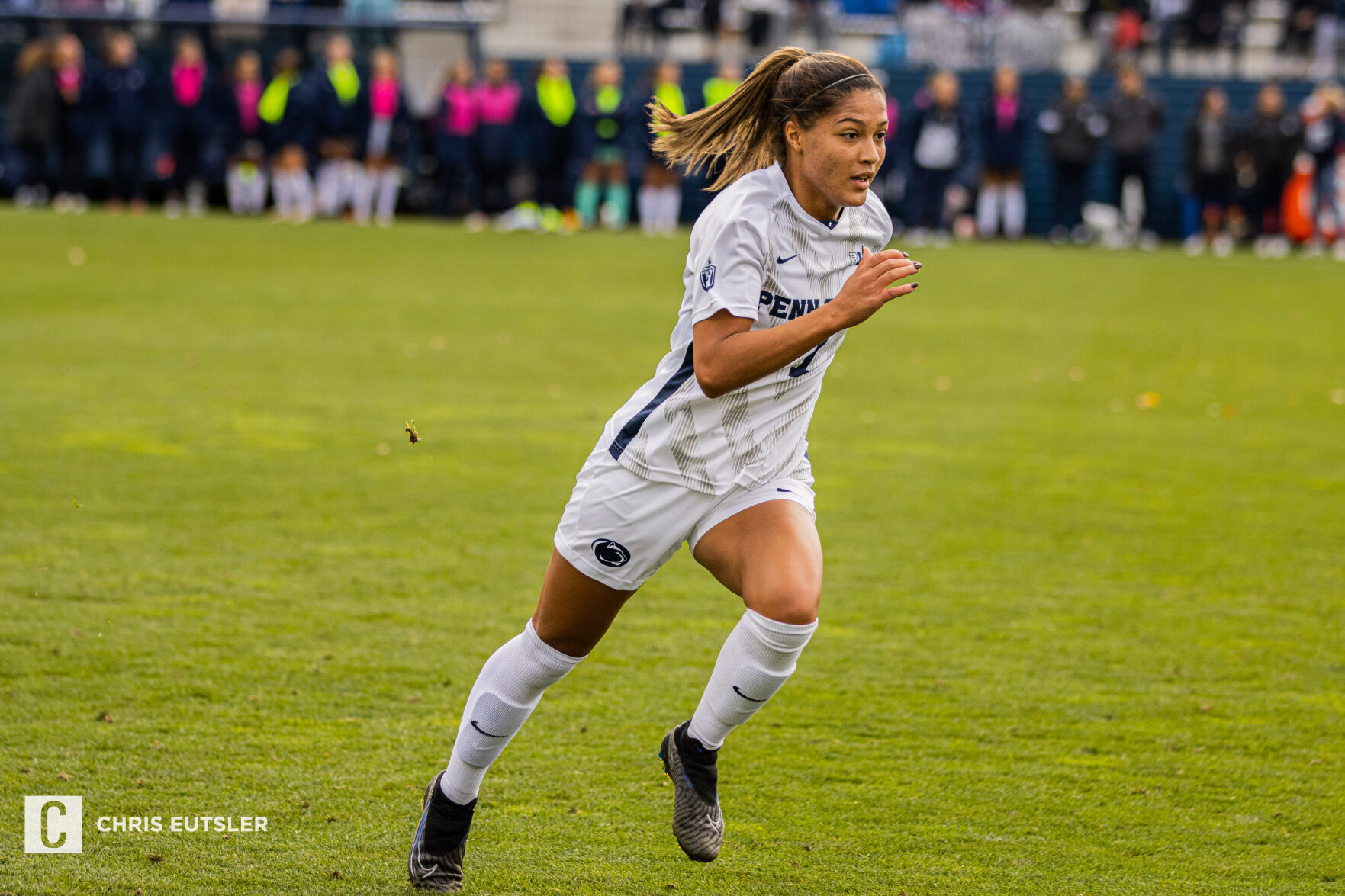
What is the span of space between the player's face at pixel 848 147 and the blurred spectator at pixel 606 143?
2031 cm

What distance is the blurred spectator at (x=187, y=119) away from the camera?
916 inches

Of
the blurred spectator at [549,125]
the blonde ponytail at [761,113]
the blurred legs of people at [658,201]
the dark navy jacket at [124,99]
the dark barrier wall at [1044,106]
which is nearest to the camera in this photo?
the blonde ponytail at [761,113]

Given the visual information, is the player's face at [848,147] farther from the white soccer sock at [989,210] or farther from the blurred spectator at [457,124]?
the white soccer sock at [989,210]

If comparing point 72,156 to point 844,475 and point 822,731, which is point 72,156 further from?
point 822,731

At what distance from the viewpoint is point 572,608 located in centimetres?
345

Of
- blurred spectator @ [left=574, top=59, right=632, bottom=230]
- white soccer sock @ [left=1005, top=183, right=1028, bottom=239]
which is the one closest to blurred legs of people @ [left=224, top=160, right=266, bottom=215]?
blurred spectator @ [left=574, top=59, right=632, bottom=230]

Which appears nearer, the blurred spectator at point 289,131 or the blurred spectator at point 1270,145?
the blurred spectator at point 1270,145

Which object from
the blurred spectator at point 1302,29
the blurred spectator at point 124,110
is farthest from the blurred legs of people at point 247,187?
the blurred spectator at point 1302,29

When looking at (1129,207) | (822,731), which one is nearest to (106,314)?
(822,731)

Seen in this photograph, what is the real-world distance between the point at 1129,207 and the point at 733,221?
21.8 meters

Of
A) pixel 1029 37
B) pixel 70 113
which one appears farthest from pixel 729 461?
pixel 1029 37

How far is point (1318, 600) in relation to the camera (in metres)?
6.00

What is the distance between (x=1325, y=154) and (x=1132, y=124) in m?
2.79

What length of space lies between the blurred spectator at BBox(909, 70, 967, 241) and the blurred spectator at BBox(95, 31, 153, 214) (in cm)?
1136
